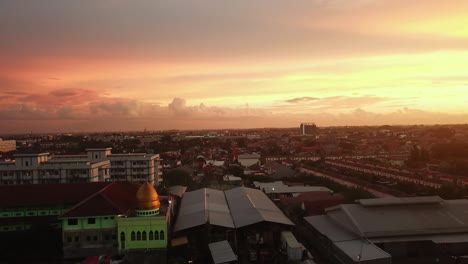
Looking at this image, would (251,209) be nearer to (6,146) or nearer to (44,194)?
(44,194)

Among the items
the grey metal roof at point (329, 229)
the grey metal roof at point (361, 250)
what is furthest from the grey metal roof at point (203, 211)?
the grey metal roof at point (361, 250)

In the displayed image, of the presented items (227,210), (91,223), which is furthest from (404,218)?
(91,223)

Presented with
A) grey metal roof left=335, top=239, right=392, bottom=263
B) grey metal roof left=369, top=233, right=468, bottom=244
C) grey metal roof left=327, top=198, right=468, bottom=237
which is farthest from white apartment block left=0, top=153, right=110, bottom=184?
grey metal roof left=369, top=233, right=468, bottom=244

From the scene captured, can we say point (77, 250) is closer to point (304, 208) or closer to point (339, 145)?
point (304, 208)

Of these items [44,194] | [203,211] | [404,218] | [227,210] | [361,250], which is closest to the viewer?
[361,250]

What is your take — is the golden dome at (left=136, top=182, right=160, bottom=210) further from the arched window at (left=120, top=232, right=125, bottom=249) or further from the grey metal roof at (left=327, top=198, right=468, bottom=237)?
the grey metal roof at (left=327, top=198, right=468, bottom=237)

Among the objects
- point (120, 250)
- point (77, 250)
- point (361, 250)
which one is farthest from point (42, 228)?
point (361, 250)
